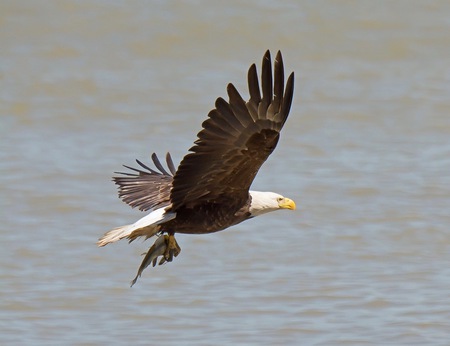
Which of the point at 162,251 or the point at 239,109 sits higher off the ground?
the point at 239,109

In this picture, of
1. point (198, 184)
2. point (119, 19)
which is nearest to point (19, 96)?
point (119, 19)

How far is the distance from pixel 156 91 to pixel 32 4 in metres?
2.59

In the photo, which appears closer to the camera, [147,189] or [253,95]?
[253,95]

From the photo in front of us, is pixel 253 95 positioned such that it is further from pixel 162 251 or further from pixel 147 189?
pixel 147 189

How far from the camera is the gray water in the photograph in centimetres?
737

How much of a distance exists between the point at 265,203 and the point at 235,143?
0.53m

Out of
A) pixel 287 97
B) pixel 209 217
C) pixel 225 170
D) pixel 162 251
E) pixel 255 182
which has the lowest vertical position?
pixel 162 251

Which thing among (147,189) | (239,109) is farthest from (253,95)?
(147,189)

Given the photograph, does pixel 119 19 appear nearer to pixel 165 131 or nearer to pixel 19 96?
pixel 19 96

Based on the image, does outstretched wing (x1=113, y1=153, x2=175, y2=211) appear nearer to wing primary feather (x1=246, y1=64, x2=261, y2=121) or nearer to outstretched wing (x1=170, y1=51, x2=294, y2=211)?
outstretched wing (x1=170, y1=51, x2=294, y2=211)

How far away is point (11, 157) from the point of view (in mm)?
10195

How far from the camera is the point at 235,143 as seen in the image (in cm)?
573

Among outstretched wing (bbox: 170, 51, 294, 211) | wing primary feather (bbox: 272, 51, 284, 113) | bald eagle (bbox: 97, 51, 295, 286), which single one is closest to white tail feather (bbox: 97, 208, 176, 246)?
bald eagle (bbox: 97, 51, 295, 286)

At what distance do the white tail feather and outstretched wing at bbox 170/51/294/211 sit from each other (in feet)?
0.35
